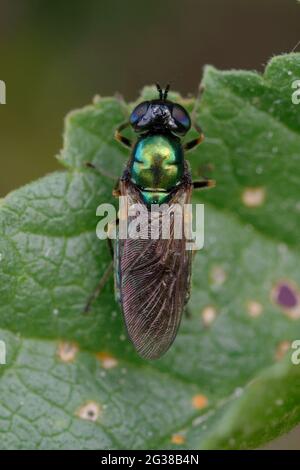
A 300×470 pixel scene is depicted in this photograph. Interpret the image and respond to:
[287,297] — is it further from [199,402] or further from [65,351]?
[65,351]

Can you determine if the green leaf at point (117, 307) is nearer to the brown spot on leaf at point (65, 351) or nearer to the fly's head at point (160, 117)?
the brown spot on leaf at point (65, 351)

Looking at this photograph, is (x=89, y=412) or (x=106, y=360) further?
(x=106, y=360)

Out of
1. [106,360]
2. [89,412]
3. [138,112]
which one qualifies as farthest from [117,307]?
[138,112]

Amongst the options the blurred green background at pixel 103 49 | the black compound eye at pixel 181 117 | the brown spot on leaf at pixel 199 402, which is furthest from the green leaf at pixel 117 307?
the blurred green background at pixel 103 49

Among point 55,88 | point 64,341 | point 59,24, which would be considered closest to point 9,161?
point 55,88

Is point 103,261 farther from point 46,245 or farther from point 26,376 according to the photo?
point 26,376

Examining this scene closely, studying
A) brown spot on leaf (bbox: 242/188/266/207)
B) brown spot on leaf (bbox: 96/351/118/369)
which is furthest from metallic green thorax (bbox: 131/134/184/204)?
brown spot on leaf (bbox: 96/351/118/369)

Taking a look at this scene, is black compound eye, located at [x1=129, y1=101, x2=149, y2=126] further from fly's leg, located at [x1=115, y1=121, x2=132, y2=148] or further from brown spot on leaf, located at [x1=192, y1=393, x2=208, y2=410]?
brown spot on leaf, located at [x1=192, y1=393, x2=208, y2=410]

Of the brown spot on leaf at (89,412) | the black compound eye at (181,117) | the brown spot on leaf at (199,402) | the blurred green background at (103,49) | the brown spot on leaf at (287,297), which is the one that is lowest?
the brown spot on leaf at (89,412)
